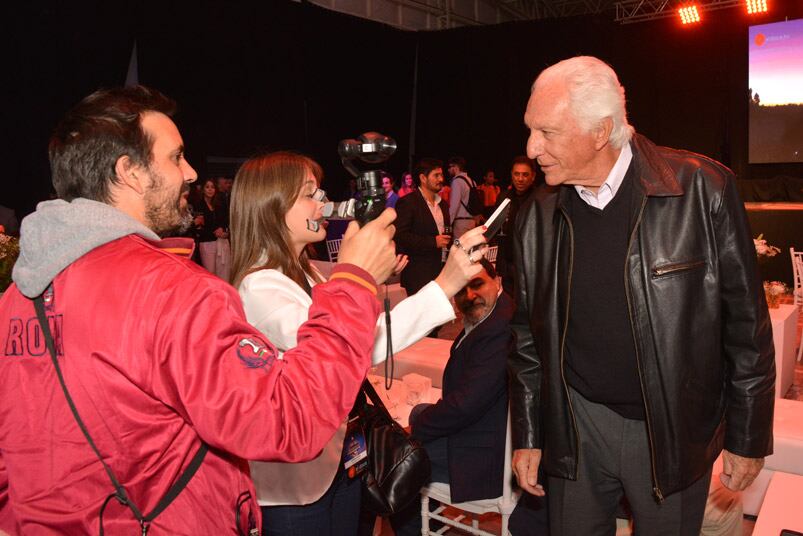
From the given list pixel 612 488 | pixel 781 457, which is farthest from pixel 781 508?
pixel 612 488

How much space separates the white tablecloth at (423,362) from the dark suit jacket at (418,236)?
1303 mm

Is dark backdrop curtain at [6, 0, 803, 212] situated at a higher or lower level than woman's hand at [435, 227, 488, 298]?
higher

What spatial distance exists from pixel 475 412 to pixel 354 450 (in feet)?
2.55

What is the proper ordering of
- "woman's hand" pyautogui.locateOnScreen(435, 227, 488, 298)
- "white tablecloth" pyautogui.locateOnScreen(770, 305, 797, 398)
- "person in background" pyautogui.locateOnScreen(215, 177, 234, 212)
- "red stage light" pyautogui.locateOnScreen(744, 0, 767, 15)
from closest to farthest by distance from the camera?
"woman's hand" pyautogui.locateOnScreen(435, 227, 488, 298), "white tablecloth" pyautogui.locateOnScreen(770, 305, 797, 398), "person in background" pyautogui.locateOnScreen(215, 177, 234, 212), "red stage light" pyautogui.locateOnScreen(744, 0, 767, 15)

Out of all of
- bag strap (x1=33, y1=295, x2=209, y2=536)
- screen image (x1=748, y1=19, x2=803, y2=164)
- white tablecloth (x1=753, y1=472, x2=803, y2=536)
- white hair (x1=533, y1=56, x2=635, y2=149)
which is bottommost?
white tablecloth (x1=753, y1=472, x2=803, y2=536)

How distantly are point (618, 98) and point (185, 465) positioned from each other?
1.25 meters

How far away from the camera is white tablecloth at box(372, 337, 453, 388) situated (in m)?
3.41

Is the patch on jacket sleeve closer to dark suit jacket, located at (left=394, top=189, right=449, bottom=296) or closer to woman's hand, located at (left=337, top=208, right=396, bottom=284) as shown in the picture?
woman's hand, located at (left=337, top=208, right=396, bottom=284)

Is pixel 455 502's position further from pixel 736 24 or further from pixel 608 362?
pixel 736 24

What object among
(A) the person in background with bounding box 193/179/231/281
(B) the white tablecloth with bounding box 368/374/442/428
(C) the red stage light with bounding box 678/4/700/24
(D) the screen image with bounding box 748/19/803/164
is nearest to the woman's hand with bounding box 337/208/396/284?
(B) the white tablecloth with bounding box 368/374/442/428

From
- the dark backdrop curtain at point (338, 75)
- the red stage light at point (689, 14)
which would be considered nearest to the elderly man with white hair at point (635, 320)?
the dark backdrop curtain at point (338, 75)

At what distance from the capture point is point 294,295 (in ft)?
4.65

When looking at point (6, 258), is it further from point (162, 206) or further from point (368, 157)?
point (368, 157)

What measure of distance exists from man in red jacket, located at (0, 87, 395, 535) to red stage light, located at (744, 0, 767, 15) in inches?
369
